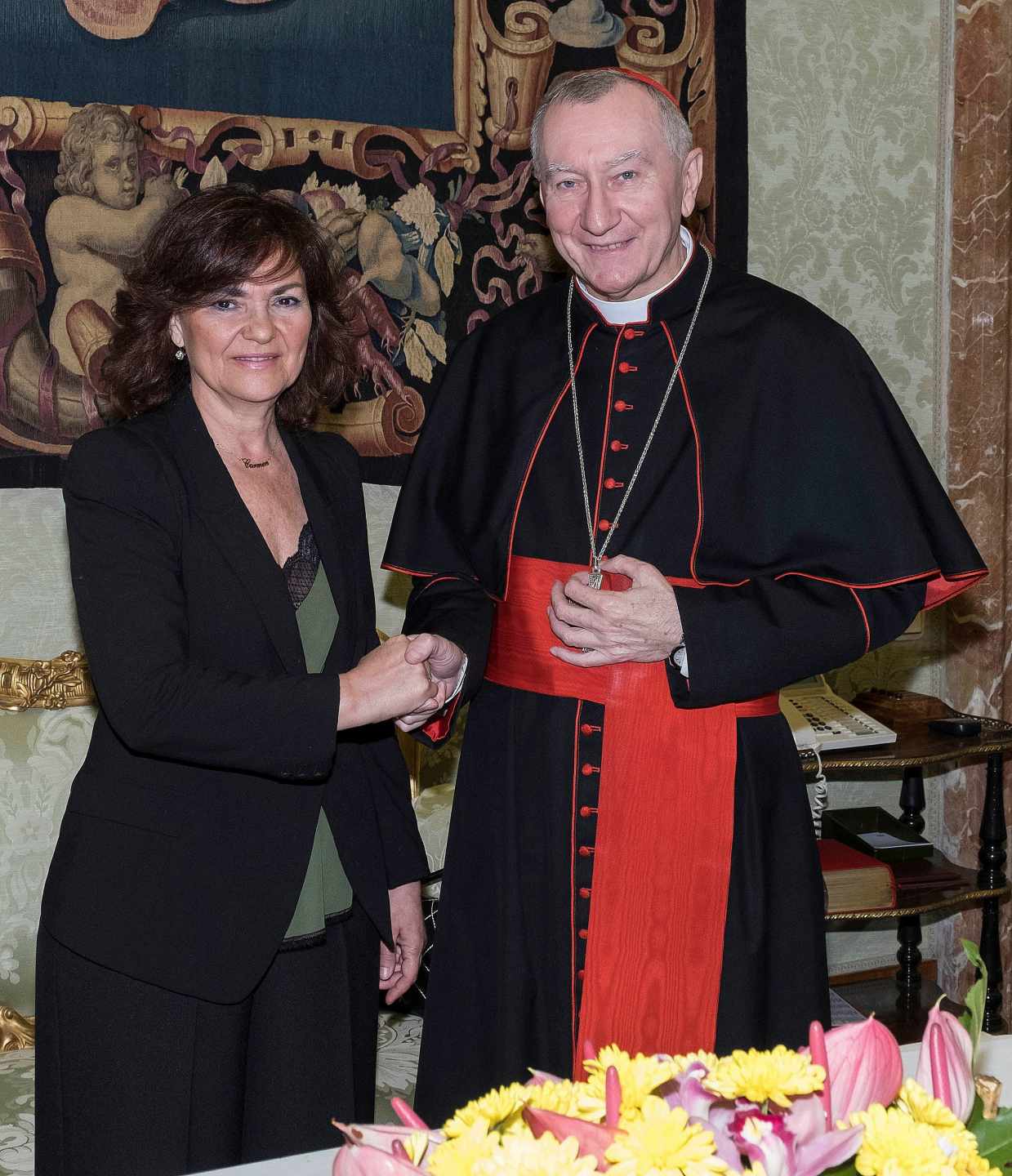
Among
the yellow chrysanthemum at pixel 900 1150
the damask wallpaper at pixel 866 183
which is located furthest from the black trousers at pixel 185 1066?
the damask wallpaper at pixel 866 183

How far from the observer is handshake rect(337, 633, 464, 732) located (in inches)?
76.5

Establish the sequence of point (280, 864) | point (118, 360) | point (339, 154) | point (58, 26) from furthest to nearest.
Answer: point (339, 154) → point (58, 26) → point (118, 360) → point (280, 864)

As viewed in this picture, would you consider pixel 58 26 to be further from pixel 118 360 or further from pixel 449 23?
pixel 118 360

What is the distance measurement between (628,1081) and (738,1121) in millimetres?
74

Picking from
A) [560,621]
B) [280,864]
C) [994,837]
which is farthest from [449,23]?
[994,837]

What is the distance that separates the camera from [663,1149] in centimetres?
80

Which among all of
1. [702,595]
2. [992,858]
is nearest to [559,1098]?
[702,595]

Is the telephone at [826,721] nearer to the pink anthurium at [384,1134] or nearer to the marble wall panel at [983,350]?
the marble wall panel at [983,350]

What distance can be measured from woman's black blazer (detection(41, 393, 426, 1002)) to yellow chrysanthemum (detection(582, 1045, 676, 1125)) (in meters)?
1.04

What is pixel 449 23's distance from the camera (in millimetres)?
3385

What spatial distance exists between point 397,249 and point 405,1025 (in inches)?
72.1

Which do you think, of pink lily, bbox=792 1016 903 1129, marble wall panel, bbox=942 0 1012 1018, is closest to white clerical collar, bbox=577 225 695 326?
pink lily, bbox=792 1016 903 1129

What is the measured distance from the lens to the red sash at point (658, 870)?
2135 millimetres

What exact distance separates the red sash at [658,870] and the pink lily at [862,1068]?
3.92 ft
